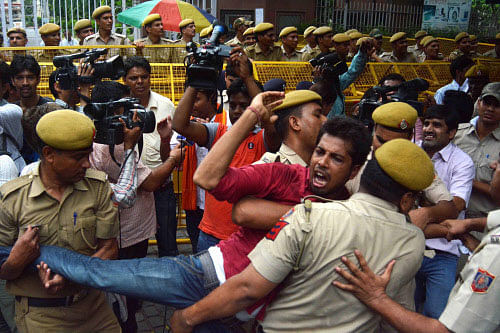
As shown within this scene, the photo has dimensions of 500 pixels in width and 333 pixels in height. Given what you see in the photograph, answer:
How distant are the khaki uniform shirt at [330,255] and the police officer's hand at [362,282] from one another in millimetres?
29

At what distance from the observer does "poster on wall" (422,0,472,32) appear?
18.5m

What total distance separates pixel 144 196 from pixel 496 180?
2.64m

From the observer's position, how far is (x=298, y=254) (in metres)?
2.12

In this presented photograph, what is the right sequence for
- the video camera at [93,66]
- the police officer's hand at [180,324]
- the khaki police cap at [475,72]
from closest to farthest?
the police officer's hand at [180,324] → the video camera at [93,66] → the khaki police cap at [475,72]

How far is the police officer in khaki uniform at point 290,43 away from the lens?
8828 mm

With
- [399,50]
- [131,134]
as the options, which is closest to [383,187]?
[131,134]

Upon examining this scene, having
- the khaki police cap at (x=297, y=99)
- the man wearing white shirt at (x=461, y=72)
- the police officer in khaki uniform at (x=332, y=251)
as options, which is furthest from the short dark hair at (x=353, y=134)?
the man wearing white shirt at (x=461, y=72)

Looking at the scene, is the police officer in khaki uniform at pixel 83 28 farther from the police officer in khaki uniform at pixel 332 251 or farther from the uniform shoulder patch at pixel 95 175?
the police officer in khaki uniform at pixel 332 251

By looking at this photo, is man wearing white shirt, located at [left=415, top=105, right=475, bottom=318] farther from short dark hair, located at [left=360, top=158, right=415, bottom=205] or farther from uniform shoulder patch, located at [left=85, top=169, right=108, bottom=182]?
uniform shoulder patch, located at [left=85, top=169, right=108, bottom=182]

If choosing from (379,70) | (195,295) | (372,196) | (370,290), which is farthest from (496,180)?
(379,70)

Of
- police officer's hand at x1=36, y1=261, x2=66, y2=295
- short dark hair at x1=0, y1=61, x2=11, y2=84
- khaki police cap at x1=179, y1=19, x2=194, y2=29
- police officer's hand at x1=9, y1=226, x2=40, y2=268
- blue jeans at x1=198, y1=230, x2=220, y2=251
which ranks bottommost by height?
blue jeans at x1=198, y1=230, x2=220, y2=251

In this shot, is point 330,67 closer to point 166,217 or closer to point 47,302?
point 166,217

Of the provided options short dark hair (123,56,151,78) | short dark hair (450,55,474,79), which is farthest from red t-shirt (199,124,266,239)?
short dark hair (450,55,474,79)

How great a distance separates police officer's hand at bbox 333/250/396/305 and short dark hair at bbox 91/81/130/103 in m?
2.61
